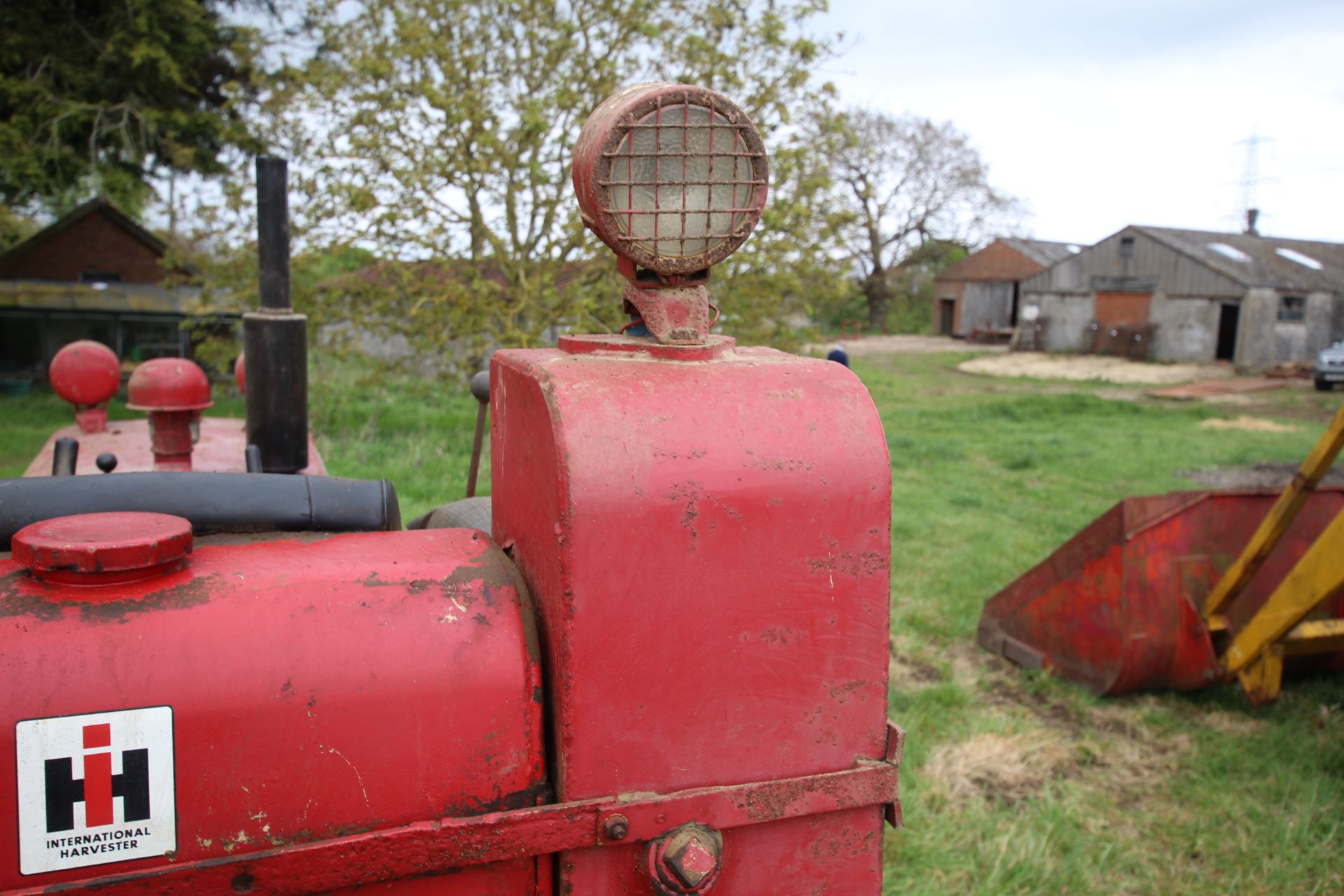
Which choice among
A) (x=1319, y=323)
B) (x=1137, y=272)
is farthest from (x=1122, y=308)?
(x=1319, y=323)

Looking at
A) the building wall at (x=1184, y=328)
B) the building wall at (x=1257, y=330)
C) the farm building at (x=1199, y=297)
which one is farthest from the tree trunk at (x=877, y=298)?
the building wall at (x=1257, y=330)

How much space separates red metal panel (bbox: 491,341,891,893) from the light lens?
0.19 m

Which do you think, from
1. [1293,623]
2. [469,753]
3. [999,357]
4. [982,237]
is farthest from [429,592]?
[982,237]

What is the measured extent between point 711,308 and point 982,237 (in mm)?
39778

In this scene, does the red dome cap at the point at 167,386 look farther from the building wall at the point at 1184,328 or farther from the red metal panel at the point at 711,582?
the building wall at the point at 1184,328

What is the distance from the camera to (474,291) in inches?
402

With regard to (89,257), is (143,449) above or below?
below

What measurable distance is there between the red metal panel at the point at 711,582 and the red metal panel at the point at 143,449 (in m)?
2.30

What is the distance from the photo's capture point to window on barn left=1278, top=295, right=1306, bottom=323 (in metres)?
24.0

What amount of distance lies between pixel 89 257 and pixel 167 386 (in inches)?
679

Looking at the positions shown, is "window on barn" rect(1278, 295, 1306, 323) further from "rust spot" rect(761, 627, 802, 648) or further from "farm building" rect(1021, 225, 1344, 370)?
"rust spot" rect(761, 627, 802, 648)

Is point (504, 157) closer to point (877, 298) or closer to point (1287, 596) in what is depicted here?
point (1287, 596)

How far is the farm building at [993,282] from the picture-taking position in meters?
35.0

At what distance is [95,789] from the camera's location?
122 centimetres
